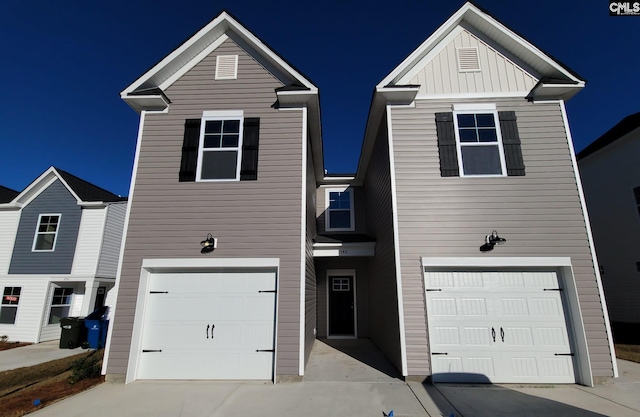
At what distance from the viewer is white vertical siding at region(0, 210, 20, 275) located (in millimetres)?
11922

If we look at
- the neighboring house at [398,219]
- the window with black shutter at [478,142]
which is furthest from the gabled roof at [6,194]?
the window with black shutter at [478,142]

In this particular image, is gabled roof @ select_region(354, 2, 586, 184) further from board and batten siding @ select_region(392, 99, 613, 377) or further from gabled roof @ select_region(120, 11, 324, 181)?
gabled roof @ select_region(120, 11, 324, 181)

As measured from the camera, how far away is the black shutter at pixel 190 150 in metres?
6.66

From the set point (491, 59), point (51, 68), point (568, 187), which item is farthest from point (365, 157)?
point (51, 68)

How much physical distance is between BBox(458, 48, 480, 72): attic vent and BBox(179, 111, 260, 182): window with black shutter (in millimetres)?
5143

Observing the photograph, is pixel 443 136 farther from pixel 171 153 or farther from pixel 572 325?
pixel 171 153

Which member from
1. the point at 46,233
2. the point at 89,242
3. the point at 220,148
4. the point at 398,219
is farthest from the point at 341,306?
the point at 46,233

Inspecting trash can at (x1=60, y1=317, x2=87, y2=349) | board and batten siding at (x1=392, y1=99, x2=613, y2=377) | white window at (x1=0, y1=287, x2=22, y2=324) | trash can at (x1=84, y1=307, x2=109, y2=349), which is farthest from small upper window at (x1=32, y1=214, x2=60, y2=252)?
board and batten siding at (x1=392, y1=99, x2=613, y2=377)

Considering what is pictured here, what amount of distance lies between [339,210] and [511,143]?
632cm

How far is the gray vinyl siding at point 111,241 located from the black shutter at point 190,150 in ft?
27.0

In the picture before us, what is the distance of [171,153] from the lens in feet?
22.4

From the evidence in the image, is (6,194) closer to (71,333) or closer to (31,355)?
(71,333)

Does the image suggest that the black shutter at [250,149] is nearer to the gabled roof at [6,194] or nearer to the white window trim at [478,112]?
the white window trim at [478,112]

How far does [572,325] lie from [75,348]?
13.8 metres
